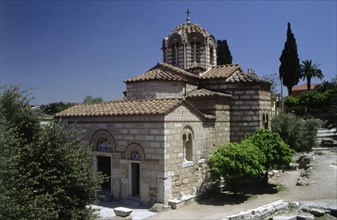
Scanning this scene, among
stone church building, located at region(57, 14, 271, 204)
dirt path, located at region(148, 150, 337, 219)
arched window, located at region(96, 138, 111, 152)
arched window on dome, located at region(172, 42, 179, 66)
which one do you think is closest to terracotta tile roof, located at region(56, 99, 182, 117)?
stone church building, located at region(57, 14, 271, 204)

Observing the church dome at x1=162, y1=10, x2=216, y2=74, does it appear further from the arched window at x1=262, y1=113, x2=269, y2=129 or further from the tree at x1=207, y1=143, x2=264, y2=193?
the tree at x1=207, y1=143, x2=264, y2=193

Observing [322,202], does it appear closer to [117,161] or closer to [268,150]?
[268,150]


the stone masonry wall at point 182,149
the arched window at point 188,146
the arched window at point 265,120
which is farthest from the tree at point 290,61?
the arched window at point 188,146

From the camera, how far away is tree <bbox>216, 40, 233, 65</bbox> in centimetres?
4028

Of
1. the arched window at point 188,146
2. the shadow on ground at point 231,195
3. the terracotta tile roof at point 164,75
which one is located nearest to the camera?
the shadow on ground at point 231,195

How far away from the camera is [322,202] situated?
13281mm

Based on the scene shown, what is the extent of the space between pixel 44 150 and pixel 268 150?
1033 centimetres

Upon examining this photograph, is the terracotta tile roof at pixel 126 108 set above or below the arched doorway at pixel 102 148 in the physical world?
above

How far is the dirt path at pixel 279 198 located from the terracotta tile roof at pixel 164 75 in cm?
637

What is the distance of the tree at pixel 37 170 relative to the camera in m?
6.66

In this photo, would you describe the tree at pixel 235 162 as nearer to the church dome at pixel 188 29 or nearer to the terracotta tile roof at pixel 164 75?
the terracotta tile roof at pixel 164 75

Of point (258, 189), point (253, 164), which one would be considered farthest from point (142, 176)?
point (258, 189)

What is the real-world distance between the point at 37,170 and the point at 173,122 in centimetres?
670

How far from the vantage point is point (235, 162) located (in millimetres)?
13695
